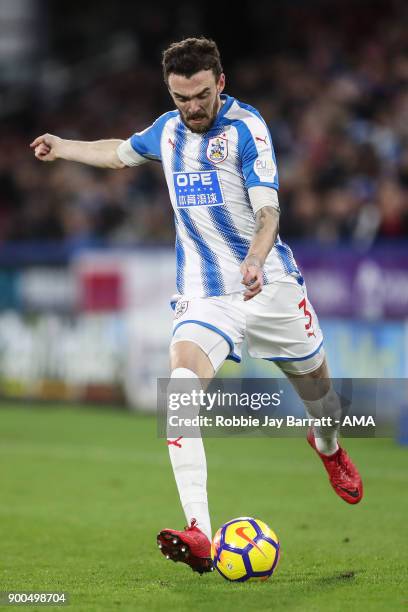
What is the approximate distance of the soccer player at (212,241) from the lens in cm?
533

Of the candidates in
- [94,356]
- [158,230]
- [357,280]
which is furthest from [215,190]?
[158,230]

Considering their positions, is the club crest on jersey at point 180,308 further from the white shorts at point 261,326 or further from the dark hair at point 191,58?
the dark hair at point 191,58

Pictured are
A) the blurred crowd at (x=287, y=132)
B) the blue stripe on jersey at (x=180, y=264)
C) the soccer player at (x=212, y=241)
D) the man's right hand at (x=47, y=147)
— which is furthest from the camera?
the blurred crowd at (x=287, y=132)

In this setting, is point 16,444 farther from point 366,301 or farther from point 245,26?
point 245,26

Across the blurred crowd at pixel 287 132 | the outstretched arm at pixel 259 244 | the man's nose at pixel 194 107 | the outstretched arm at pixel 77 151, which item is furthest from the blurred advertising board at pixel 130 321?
the man's nose at pixel 194 107

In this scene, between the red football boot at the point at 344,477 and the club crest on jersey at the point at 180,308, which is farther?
the red football boot at the point at 344,477

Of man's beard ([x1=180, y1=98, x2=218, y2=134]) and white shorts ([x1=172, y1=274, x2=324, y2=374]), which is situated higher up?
man's beard ([x1=180, y1=98, x2=218, y2=134])

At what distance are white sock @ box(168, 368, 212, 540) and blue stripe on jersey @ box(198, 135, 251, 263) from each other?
776mm

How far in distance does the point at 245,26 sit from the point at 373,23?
351 centimetres

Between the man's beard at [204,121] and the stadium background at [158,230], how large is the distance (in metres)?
2.58

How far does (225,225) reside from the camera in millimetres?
5820

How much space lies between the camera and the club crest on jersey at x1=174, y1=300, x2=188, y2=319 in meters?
5.82

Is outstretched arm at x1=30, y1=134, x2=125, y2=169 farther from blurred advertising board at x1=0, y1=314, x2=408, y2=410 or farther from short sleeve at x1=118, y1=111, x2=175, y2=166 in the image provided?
blurred advertising board at x1=0, y1=314, x2=408, y2=410

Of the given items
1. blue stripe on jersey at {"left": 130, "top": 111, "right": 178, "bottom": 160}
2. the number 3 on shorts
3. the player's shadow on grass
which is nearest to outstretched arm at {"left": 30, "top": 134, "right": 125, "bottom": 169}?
blue stripe on jersey at {"left": 130, "top": 111, "right": 178, "bottom": 160}
